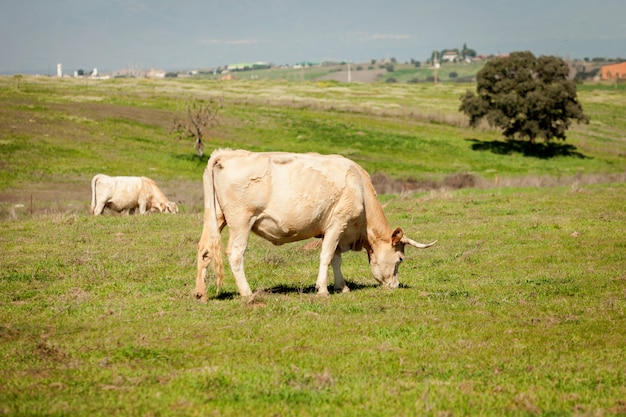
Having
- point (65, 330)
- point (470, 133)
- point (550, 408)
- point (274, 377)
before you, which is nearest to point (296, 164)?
point (65, 330)

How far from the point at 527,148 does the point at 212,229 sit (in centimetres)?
6529

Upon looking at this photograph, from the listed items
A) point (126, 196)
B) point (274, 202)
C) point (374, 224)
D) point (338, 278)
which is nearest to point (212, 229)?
point (274, 202)

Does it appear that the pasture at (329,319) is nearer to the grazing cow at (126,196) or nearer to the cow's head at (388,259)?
the cow's head at (388,259)

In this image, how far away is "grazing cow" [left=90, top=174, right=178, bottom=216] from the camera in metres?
31.3

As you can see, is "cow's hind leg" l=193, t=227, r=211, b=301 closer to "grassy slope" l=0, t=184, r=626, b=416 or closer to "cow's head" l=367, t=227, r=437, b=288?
"grassy slope" l=0, t=184, r=626, b=416

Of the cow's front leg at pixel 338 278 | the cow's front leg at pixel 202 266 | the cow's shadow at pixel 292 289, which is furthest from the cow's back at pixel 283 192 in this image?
the cow's shadow at pixel 292 289

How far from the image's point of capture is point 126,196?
3183 centimetres

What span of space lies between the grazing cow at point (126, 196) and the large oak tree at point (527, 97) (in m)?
46.4

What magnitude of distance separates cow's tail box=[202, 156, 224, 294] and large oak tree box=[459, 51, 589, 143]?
59603 mm

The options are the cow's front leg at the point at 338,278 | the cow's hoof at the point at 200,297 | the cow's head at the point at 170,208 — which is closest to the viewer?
the cow's hoof at the point at 200,297

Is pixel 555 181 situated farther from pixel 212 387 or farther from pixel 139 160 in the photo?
pixel 212 387

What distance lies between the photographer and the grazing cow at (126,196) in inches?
1232

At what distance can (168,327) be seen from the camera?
11.3 metres

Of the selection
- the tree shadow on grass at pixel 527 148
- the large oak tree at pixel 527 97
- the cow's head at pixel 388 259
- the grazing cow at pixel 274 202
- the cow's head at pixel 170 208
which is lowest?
the cow's head at pixel 170 208
